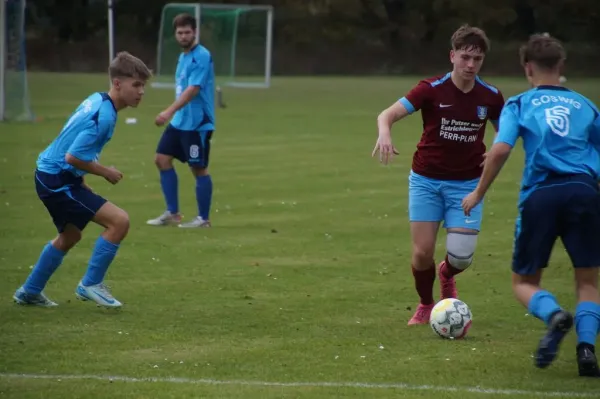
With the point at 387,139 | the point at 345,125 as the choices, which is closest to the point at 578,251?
the point at 387,139

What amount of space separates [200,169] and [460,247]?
214 inches

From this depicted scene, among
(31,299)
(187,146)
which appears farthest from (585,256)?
(187,146)

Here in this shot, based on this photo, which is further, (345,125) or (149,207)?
(345,125)

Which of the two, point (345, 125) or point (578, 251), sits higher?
point (578, 251)

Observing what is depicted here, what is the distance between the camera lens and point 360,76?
56250 mm

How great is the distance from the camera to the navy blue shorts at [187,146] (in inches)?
485

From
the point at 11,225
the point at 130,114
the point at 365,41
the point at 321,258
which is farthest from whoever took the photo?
the point at 365,41

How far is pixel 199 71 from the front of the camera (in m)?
12.4

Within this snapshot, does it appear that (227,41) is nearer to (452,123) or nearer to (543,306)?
(452,123)

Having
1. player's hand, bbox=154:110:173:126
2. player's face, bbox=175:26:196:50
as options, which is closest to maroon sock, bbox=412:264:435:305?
player's hand, bbox=154:110:173:126

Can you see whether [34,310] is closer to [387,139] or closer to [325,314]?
[325,314]

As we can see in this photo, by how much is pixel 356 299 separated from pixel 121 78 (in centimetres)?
229

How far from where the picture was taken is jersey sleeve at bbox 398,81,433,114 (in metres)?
7.38

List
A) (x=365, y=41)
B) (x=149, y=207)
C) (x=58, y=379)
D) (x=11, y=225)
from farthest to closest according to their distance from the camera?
(x=365, y=41)
(x=149, y=207)
(x=11, y=225)
(x=58, y=379)
